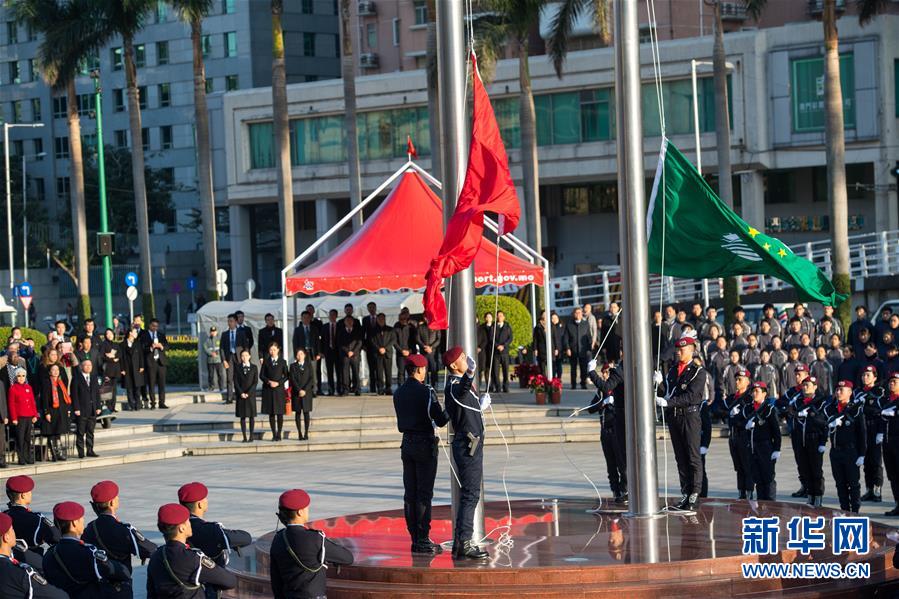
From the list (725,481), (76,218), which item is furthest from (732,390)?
(76,218)

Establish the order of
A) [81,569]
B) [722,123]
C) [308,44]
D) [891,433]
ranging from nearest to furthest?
[81,569], [891,433], [722,123], [308,44]

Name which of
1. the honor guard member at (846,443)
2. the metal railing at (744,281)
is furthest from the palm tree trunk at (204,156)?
the honor guard member at (846,443)

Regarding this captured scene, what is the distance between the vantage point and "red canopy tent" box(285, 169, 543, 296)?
2842 cm

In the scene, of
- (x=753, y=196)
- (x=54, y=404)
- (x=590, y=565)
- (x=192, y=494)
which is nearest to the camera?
(x=192, y=494)

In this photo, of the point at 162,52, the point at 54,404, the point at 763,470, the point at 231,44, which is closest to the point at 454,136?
the point at 763,470

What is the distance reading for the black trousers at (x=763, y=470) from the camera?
1694 centimetres

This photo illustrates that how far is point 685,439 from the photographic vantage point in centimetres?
1563

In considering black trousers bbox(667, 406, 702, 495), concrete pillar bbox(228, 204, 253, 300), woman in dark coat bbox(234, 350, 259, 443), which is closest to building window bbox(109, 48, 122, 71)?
concrete pillar bbox(228, 204, 253, 300)

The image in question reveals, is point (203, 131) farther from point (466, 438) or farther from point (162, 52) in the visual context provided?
point (162, 52)

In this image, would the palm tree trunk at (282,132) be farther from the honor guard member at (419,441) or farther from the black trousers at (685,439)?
the honor guard member at (419,441)

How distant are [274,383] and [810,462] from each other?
10.7 metres

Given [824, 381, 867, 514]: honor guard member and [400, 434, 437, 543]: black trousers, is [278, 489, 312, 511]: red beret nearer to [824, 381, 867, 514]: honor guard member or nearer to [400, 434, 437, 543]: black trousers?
[400, 434, 437, 543]: black trousers

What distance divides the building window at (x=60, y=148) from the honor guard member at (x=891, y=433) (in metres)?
76.0

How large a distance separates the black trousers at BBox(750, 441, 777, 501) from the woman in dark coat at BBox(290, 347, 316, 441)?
992 cm
